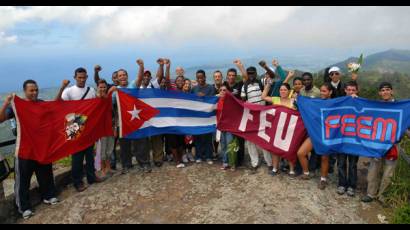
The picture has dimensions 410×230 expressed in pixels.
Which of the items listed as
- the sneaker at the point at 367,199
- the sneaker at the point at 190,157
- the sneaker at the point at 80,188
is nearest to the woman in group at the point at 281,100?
the sneaker at the point at 367,199

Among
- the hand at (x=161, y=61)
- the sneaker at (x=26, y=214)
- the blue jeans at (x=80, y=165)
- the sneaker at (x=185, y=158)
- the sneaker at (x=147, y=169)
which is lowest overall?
the sneaker at (x=26, y=214)

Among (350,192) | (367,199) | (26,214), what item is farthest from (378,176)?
(26,214)

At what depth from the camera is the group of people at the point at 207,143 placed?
6.11m

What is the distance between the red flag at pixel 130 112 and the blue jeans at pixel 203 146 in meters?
1.41

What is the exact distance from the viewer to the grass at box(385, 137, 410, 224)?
5.50 meters

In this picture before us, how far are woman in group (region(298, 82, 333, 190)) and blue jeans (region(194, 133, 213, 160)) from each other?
7.49 feet

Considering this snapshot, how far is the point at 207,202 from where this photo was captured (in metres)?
6.16

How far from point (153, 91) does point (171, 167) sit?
1902 millimetres

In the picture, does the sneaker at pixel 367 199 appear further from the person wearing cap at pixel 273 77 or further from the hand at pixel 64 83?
the hand at pixel 64 83

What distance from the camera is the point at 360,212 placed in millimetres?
5816

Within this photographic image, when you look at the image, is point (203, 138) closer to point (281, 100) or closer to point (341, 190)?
point (281, 100)

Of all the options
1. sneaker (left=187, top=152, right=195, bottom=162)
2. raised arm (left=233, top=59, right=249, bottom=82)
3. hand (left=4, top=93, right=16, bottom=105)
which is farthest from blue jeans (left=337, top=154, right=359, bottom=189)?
hand (left=4, top=93, right=16, bottom=105)
